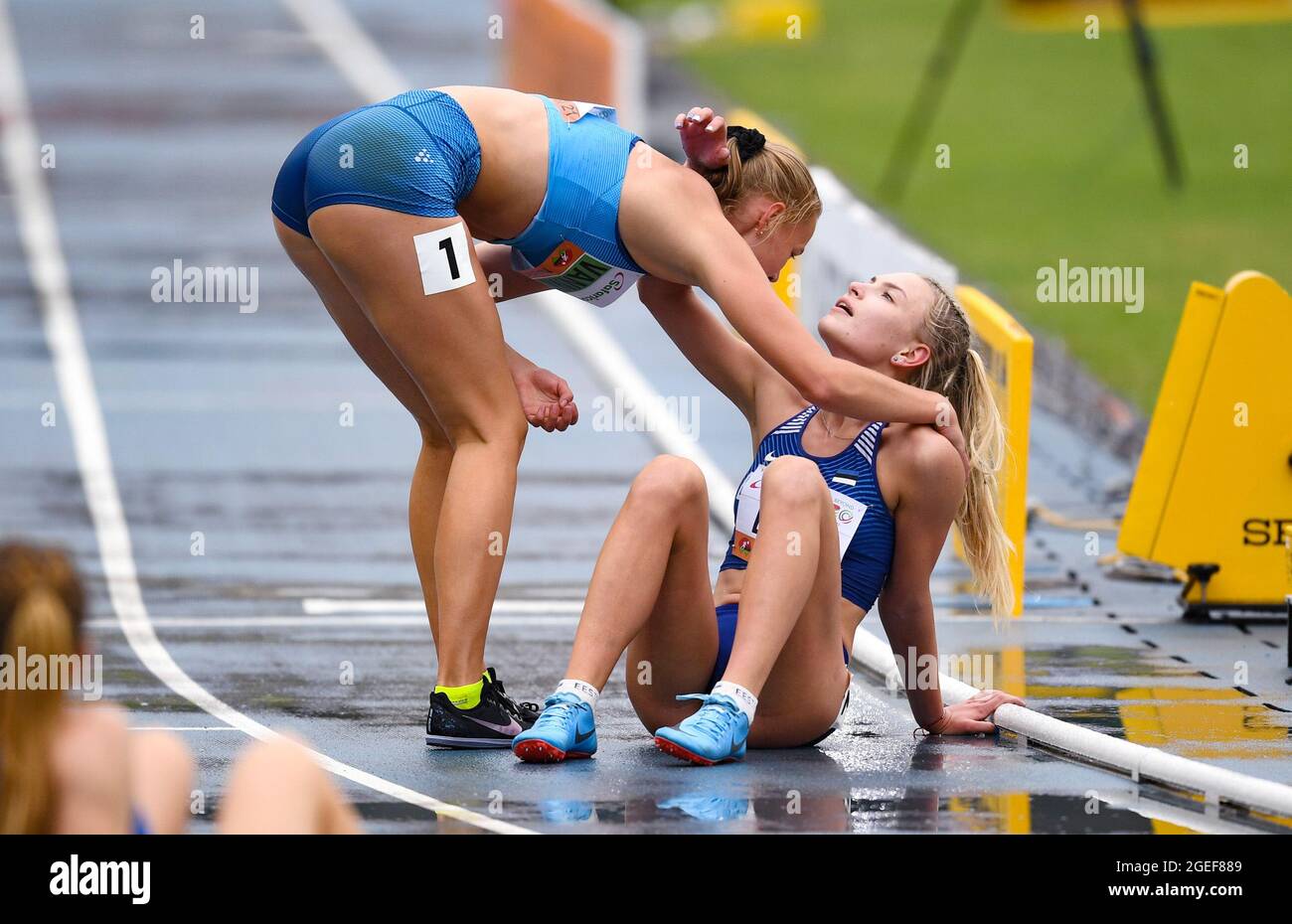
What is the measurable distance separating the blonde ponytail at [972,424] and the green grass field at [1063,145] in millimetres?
8195

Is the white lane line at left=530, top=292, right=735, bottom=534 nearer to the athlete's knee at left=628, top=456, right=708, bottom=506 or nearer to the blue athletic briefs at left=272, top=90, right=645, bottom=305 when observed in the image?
the blue athletic briefs at left=272, top=90, right=645, bottom=305

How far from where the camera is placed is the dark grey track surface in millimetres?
5738

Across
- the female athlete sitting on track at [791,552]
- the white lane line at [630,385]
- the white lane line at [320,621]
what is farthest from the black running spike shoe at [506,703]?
the white lane line at [630,385]

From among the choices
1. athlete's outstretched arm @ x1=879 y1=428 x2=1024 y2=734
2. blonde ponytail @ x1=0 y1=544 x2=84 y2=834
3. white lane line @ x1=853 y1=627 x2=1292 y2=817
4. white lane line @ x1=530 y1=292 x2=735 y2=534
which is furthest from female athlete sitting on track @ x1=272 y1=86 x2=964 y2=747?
white lane line @ x1=530 y1=292 x2=735 y2=534

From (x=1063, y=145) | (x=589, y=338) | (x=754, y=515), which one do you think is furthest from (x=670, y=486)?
(x=1063, y=145)

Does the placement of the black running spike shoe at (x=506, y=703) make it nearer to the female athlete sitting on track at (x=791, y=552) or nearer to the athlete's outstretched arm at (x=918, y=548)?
the female athlete sitting on track at (x=791, y=552)

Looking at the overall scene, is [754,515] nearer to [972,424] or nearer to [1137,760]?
[972,424]

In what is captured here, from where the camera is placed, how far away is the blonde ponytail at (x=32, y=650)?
3.68 metres

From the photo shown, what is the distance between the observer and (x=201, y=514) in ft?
34.9

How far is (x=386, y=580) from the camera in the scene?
365 inches

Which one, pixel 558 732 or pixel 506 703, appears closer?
pixel 558 732

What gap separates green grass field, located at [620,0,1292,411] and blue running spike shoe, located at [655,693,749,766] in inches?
351

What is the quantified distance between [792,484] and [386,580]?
3.91 m
